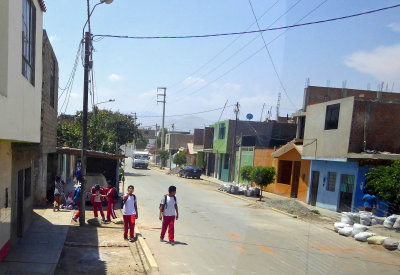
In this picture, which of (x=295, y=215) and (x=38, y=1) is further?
(x=295, y=215)

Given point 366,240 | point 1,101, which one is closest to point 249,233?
point 366,240

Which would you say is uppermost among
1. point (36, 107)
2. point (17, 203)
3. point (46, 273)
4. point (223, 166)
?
point (36, 107)

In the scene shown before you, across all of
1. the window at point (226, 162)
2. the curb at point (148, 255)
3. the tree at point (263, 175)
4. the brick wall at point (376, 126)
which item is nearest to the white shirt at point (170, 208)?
the curb at point (148, 255)

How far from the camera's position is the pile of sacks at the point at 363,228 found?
1064cm

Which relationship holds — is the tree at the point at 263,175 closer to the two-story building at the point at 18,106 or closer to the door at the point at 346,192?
the door at the point at 346,192

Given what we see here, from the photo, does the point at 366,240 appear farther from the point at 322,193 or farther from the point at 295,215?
the point at 322,193

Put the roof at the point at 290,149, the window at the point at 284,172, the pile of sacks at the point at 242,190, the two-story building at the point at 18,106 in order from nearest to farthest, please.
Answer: the two-story building at the point at 18,106 < the roof at the point at 290,149 < the pile of sacks at the point at 242,190 < the window at the point at 284,172

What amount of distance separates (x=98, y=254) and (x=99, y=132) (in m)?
20.2

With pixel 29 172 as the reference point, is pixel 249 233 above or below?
below

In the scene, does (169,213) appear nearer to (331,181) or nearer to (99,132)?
(331,181)

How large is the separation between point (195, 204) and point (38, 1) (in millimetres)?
12195

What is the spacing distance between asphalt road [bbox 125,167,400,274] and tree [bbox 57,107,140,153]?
1252 centimetres

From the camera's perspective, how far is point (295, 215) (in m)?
16.1

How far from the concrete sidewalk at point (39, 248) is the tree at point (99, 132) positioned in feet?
44.0
